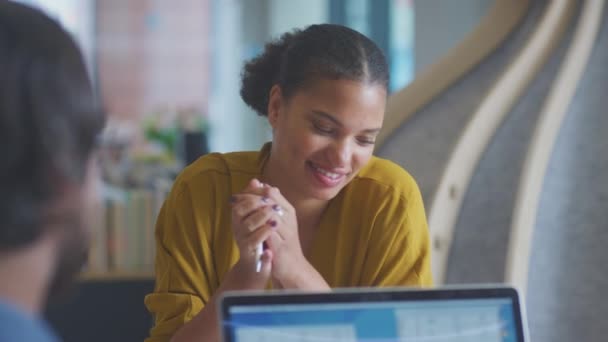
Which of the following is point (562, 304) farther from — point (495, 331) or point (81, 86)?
point (81, 86)

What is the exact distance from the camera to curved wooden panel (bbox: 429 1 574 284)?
2.08 meters

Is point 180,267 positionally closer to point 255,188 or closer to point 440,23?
point 255,188

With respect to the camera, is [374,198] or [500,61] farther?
[500,61]

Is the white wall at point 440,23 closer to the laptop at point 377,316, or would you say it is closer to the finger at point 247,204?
the finger at point 247,204

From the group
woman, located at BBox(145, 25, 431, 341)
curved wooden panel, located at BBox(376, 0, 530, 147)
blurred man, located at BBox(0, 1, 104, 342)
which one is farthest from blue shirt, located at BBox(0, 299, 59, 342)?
curved wooden panel, located at BBox(376, 0, 530, 147)

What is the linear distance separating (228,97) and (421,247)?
6.60 meters

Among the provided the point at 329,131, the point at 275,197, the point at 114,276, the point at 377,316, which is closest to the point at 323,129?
the point at 329,131

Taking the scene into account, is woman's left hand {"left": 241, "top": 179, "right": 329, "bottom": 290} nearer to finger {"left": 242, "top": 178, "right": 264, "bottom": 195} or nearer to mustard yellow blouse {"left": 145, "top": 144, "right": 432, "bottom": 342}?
finger {"left": 242, "top": 178, "right": 264, "bottom": 195}

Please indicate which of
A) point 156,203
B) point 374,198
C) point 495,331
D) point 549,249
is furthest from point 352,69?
point 156,203

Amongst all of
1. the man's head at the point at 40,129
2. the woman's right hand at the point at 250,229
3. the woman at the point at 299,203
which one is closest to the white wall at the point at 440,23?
the woman at the point at 299,203

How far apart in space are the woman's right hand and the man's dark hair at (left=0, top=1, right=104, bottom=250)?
62cm

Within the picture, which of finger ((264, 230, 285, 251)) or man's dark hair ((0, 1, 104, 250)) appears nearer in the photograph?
man's dark hair ((0, 1, 104, 250))

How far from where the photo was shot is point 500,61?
2.20 metres

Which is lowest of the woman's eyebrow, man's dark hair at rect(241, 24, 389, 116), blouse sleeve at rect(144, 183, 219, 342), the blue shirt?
blouse sleeve at rect(144, 183, 219, 342)
